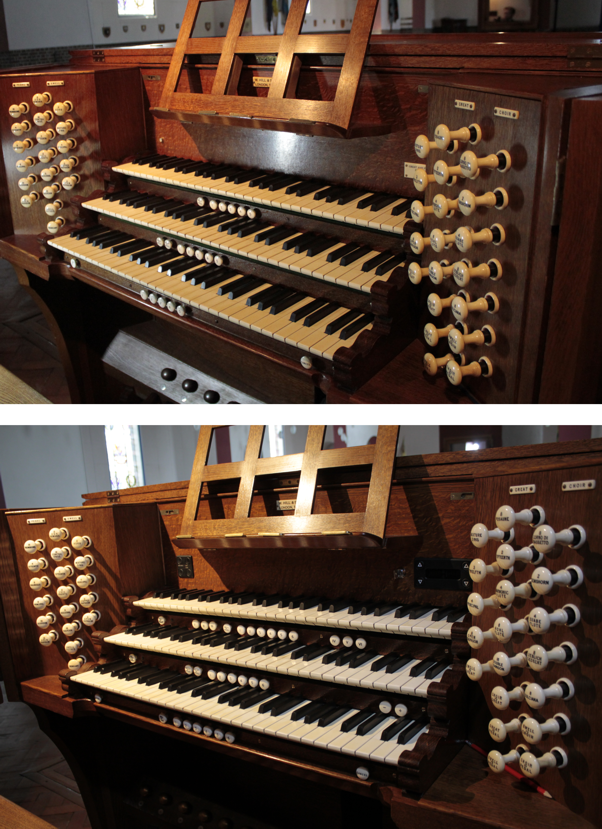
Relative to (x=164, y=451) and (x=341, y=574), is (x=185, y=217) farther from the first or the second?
(x=164, y=451)

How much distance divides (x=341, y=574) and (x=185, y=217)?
4.35ft

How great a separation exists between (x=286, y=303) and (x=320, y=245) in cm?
22

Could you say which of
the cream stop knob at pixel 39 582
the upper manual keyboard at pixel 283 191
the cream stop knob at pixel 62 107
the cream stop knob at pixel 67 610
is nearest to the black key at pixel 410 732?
the upper manual keyboard at pixel 283 191

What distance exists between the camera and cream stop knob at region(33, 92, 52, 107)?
2496mm

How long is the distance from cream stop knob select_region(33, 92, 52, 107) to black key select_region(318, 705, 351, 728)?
8.04ft

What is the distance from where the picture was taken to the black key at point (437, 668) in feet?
4.71

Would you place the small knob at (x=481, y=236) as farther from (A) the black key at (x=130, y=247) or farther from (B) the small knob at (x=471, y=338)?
(A) the black key at (x=130, y=247)

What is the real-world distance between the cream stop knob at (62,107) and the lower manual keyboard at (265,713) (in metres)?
2.15

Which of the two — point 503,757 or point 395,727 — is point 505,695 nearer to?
point 503,757

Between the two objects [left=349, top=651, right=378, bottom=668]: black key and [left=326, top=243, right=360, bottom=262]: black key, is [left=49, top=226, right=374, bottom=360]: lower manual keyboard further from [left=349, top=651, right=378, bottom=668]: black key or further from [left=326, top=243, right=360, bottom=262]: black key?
[left=349, top=651, right=378, bottom=668]: black key

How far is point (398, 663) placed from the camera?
60.6 inches

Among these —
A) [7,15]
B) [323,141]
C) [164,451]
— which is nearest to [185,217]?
[323,141]

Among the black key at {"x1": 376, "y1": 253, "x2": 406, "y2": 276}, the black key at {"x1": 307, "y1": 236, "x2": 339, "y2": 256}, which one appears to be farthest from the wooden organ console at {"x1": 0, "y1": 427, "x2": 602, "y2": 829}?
the black key at {"x1": 307, "y1": 236, "x2": 339, "y2": 256}

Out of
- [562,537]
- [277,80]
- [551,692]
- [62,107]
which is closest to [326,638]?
[551,692]
